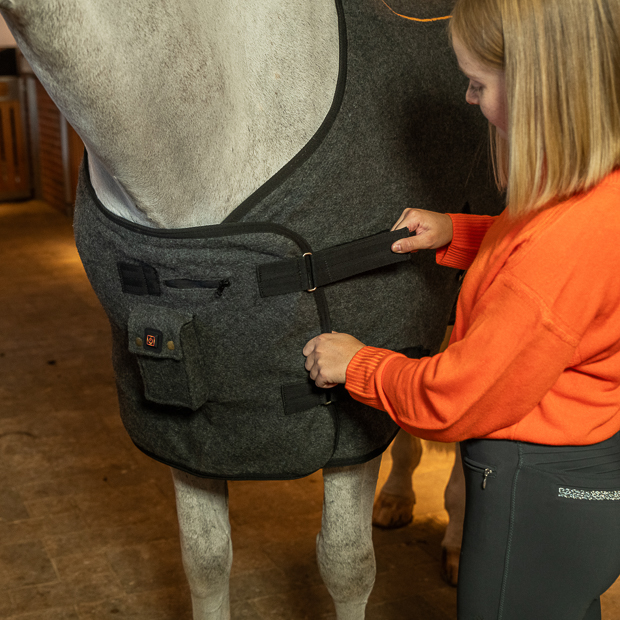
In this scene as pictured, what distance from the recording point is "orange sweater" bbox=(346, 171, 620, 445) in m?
0.67

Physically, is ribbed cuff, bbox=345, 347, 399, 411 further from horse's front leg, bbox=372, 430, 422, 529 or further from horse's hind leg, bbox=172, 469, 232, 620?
horse's front leg, bbox=372, 430, 422, 529

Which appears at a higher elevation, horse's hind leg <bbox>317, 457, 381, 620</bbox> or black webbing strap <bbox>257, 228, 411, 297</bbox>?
black webbing strap <bbox>257, 228, 411, 297</bbox>

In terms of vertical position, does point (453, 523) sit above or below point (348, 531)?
below

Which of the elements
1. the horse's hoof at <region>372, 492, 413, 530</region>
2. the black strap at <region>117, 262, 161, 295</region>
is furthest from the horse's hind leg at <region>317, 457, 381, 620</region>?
the horse's hoof at <region>372, 492, 413, 530</region>

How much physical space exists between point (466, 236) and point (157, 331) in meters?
0.40

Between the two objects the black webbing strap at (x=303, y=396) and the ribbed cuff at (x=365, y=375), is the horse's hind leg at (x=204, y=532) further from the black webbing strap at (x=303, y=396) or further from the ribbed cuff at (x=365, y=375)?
the ribbed cuff at (x=365, y=375)

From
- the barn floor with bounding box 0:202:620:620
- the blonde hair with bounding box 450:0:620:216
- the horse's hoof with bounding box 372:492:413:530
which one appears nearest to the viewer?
the blonde hair with bounding box 450:0:620:216

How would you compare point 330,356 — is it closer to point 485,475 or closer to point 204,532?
point 485,475

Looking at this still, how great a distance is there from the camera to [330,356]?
0.85 m

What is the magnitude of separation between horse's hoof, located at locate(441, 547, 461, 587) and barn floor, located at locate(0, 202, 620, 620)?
2 cm

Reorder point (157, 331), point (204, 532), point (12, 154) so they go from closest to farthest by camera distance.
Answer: point (157, 331) → point (204, 532) → point (12, 154)

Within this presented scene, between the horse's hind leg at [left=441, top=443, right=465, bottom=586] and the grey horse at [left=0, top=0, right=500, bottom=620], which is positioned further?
the horse's hind leg at [left=441, top=443, right=465, bottom=586]

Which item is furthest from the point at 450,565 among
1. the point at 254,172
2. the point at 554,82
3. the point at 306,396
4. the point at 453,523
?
the point at 554,82

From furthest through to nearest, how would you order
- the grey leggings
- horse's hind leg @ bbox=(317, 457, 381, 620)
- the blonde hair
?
horse's hind leg @ bbox=(317, 457, 381, 620), the grey leggings, the blonde hair
